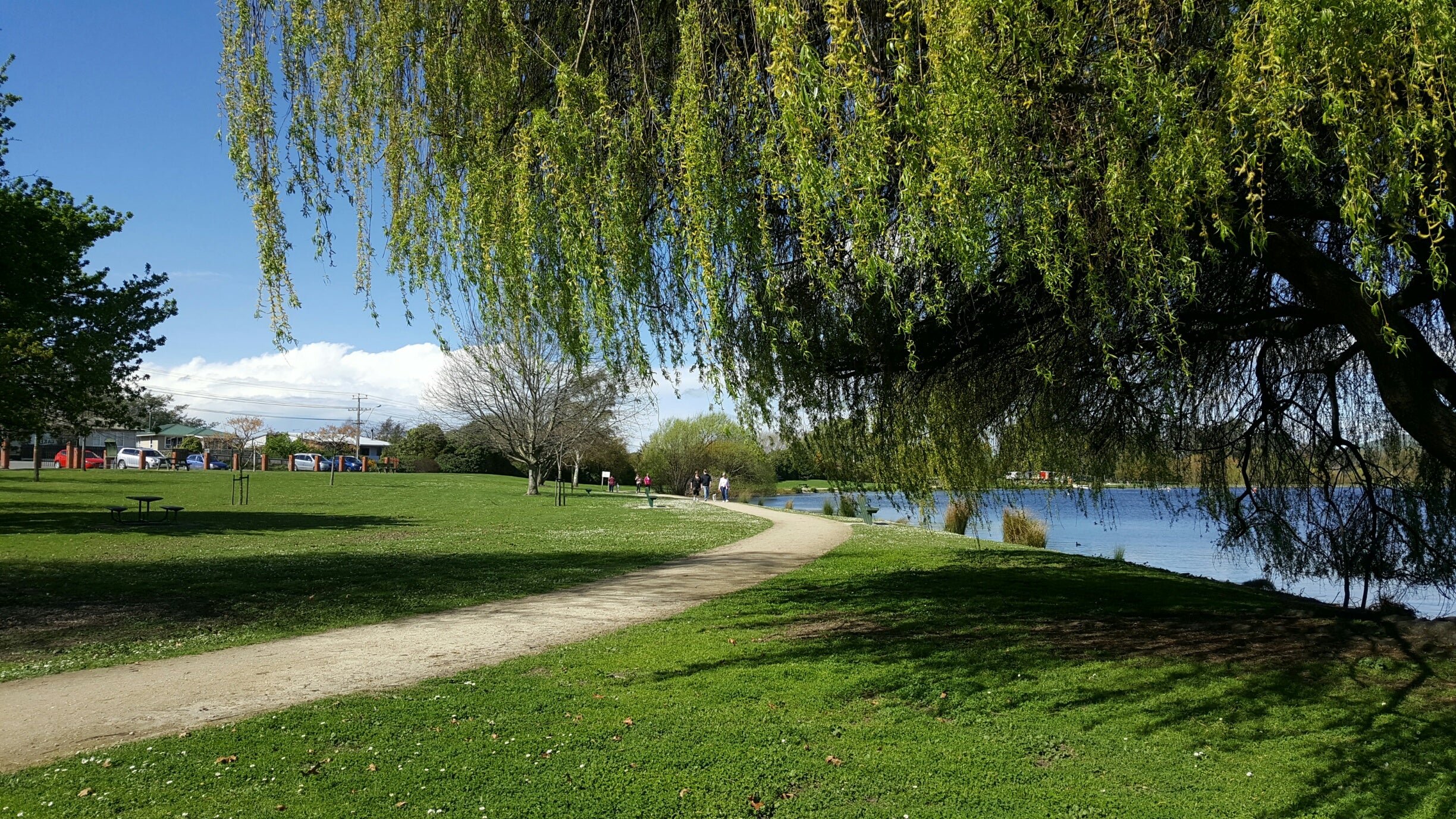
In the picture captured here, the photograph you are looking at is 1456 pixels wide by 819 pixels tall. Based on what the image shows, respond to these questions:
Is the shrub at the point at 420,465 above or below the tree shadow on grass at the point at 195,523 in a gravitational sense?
above

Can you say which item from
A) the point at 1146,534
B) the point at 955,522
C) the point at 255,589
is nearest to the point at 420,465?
the point at 955,522

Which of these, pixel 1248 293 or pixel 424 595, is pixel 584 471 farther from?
pixel 1248 293

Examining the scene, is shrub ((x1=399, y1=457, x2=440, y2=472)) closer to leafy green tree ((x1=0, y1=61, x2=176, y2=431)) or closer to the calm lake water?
the calm lake water

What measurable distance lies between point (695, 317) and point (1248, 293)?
571 centimetres

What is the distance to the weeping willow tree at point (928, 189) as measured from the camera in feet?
16.6

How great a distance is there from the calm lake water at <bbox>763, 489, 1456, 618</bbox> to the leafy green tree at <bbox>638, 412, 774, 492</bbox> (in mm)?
5603

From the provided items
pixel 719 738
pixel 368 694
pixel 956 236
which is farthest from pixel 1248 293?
pixel 368 694

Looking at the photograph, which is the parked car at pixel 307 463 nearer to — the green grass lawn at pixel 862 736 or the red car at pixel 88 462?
the red car at pixel 88 462

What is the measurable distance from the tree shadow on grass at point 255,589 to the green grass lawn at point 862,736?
3775mm

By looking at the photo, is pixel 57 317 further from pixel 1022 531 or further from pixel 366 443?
pixel 366 443

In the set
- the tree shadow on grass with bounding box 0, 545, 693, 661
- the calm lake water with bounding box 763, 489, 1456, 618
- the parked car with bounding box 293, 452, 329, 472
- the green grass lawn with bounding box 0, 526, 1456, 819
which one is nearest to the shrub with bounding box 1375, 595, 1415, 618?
the calm lake water with bounding box 763, 489, 1456, 618

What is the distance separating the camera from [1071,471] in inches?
462

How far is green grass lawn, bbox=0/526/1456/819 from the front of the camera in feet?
15.2

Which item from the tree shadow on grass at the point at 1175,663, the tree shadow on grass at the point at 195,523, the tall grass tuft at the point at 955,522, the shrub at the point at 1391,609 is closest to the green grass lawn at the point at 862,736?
the tree shadow on grass at the point at 1175,663
